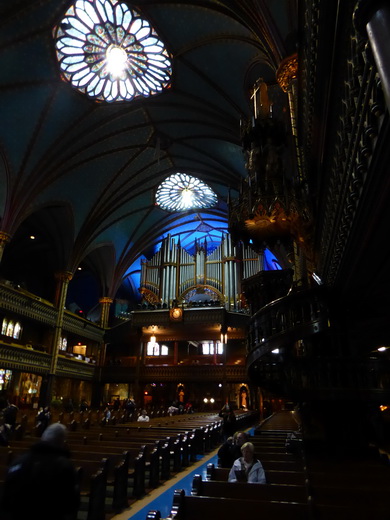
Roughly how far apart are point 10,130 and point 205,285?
1591 cm

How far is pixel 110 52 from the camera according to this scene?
1536 centimetres

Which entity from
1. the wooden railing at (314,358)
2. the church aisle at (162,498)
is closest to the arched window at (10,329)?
the church aisle at (162,498)

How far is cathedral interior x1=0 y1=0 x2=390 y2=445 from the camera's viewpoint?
15.3 ft

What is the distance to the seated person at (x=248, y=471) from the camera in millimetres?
3717

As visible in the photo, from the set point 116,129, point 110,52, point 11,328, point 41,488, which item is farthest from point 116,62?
point 41,488

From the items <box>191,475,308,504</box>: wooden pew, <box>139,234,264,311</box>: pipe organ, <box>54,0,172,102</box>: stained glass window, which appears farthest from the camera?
<box>139,234,264,311</box>: pipe organ

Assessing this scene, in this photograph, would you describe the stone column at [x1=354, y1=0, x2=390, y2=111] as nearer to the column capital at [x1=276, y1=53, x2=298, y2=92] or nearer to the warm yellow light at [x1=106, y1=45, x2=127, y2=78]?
the column capital at [x1=276, y1=53, x2=298, y2=92]

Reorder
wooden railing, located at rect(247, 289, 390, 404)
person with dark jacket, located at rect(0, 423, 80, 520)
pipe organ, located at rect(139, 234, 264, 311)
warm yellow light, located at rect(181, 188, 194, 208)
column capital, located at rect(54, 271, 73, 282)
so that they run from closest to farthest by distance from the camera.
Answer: person with dark jacket, located at rect(0, 423, 80, 520) → wooden railing, located at rect(247, 289, 390, 404) → column capital, located at rect(54, 271, 73, 282) → warm yellow light, located at rect(181, 188, 194, 208) → pipe organ, located at rect(139, 234, 264, 311)

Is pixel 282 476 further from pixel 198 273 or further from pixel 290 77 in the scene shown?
pixel 198 273

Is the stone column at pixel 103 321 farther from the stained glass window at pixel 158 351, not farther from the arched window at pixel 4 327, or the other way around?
the arched window at pixel 4 327

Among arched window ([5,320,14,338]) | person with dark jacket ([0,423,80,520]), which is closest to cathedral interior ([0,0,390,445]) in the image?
arched window ([5,320,14,338])

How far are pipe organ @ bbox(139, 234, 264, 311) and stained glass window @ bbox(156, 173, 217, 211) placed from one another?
145 inches

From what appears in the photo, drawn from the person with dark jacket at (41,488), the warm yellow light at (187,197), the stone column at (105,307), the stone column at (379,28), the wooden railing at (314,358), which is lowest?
the person with dark jacket at (41,488)

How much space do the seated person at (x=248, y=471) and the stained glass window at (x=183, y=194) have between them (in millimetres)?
21431
